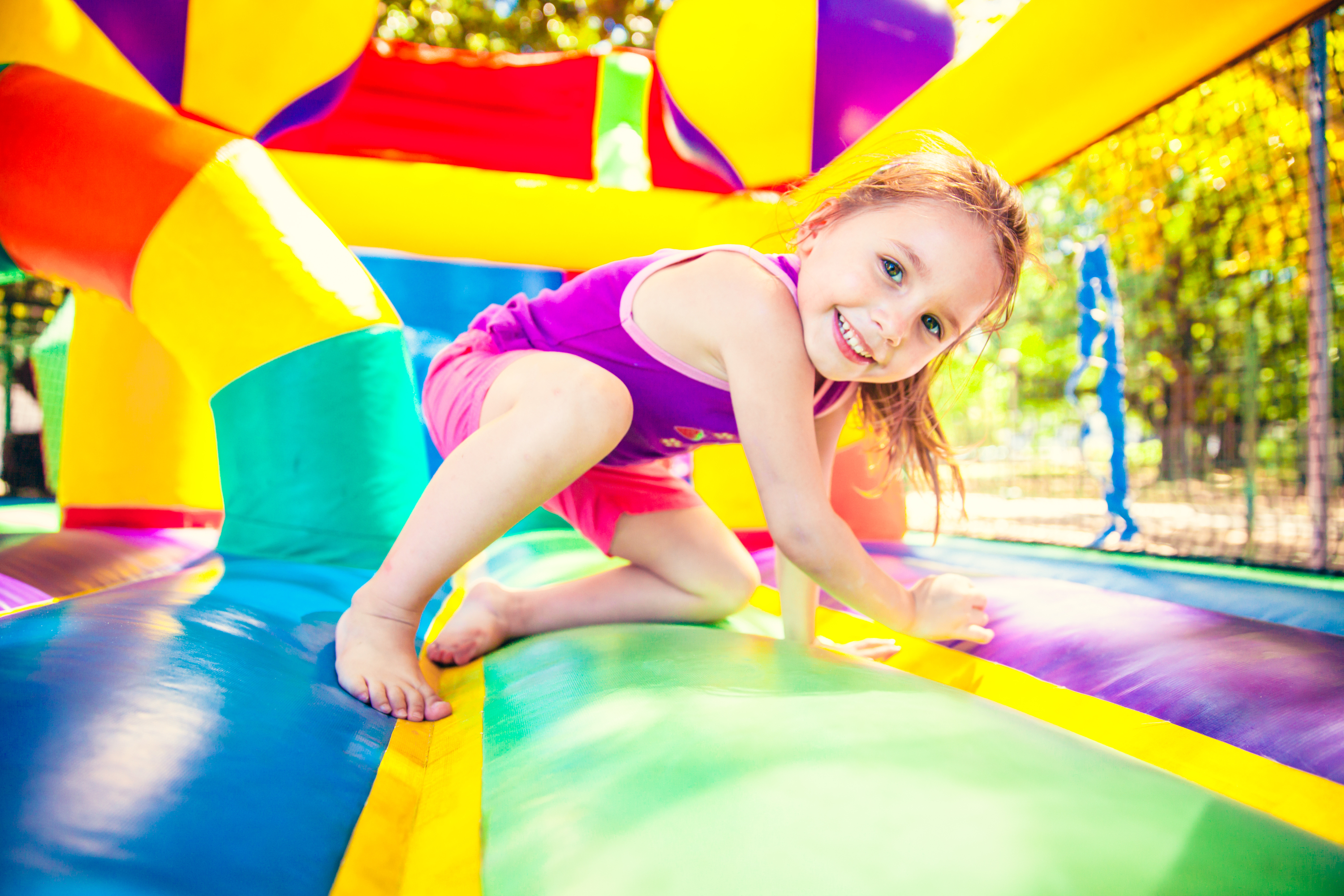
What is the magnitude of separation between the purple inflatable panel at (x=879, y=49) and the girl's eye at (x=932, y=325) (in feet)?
3.07

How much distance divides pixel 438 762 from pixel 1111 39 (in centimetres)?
121

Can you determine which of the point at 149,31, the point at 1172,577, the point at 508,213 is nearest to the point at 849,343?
the point at 1172,577

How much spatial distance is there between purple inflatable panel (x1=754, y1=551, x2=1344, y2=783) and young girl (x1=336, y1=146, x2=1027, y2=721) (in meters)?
0.07

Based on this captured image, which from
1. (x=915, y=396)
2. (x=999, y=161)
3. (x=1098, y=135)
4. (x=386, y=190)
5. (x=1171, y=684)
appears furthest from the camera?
Result: (x=386, y=190)

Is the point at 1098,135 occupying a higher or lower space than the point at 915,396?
higher

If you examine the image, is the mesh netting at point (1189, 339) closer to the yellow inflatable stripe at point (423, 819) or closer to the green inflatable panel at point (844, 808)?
the green inflatable panel at point (844, 808)

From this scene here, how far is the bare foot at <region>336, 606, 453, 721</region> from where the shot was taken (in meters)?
0.66

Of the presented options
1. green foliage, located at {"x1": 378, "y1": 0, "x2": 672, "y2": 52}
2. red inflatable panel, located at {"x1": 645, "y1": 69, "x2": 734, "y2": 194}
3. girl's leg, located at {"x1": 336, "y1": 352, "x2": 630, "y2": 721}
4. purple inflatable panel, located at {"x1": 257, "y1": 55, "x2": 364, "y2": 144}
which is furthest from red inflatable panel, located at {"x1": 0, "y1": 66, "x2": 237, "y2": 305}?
green foliage, located at {"x1": 378, "y1": 0, "x2": 672, "y2": 52}

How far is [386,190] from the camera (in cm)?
179

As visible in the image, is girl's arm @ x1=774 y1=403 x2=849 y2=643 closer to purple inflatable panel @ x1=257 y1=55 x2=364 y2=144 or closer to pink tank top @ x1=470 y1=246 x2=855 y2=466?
pink tank top @ x1=470 y1=246 x2=855 y2=466

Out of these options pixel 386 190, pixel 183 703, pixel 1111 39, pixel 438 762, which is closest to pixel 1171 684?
pixel 438 762

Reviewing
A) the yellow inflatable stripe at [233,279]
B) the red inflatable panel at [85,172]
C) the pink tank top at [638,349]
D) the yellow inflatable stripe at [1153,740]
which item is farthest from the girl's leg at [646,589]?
the red inflatable panel at [85,172]

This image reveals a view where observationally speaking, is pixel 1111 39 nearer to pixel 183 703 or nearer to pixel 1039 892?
pixel 1039 892

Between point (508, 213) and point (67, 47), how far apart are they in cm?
83
